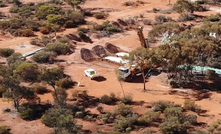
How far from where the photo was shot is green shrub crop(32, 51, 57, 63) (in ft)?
102

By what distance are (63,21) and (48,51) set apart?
12.8 m

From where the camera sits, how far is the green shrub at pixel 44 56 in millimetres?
31156

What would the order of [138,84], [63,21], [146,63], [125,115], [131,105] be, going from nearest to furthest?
[125,115] → [131,105] → [146,63] → [138,84] → [63,21]

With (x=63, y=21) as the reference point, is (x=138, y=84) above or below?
below

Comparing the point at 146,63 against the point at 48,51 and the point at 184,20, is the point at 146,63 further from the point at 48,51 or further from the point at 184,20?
the point at 184,20

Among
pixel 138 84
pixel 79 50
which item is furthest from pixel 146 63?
pixel 79 50

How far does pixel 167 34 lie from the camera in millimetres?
35531

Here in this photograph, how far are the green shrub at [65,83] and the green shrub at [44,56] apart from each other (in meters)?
5.41

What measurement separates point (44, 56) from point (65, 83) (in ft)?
19.8

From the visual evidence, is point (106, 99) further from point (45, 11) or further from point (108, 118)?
point (45, 11)

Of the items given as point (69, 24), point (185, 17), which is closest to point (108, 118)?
point (69, 24)

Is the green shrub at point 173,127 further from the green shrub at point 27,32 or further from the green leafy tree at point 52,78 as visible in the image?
the green shrub at point 27,32

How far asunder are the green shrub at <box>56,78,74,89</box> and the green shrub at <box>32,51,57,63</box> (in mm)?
5407

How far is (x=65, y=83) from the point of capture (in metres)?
26.4
